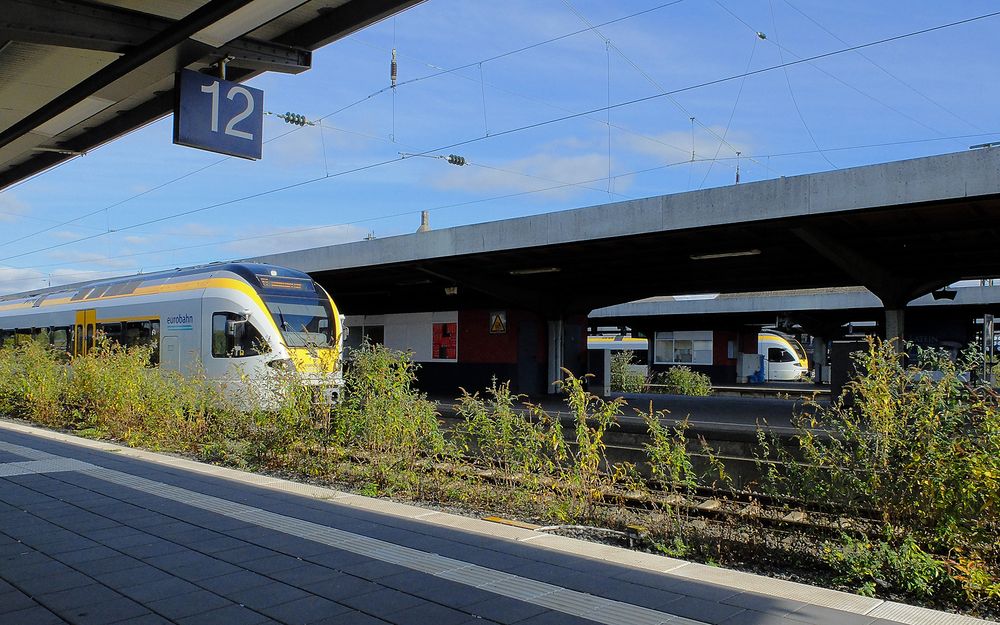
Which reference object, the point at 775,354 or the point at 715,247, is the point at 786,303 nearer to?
the point at 775,354

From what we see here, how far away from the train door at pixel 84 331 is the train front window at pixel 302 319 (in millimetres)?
6897

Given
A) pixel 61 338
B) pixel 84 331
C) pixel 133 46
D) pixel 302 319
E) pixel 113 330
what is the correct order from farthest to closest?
pixel 61 338 → pixel 84 331 → pixel 113 330 → pixel 302 319 → pixel 133 46

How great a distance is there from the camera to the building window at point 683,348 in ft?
141

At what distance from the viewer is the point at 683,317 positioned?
39.2 metres

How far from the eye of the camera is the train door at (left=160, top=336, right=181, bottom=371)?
17.7 m

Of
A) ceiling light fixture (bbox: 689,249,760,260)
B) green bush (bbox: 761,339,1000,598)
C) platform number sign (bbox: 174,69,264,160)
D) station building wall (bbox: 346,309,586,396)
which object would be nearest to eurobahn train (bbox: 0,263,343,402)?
station building wall (bbox: 346,309,586,396)

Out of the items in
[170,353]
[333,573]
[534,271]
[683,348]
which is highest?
[534,271]

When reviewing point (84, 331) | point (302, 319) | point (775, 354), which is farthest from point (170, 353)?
point (775, 354)

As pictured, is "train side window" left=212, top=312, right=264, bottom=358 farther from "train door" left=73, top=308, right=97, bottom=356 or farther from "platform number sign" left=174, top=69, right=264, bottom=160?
"platform number sign" left=174, top=69, right=264, bottom=160

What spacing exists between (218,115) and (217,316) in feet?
34.9

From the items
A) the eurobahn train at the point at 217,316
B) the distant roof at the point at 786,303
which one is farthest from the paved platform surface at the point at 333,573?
the distant roof at the point at 786,303

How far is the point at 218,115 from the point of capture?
6.90m

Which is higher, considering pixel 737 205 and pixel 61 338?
pixel 737 205

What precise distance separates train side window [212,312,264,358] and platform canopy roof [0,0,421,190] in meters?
8.08
